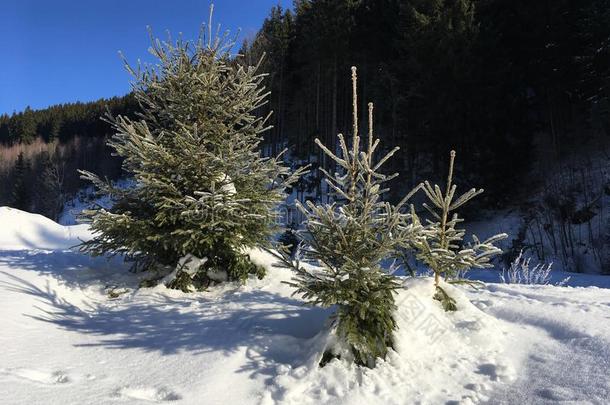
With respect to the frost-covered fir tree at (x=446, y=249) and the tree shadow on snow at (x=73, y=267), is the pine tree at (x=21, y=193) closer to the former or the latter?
the tree shadow on snow at (x=73, y=267)

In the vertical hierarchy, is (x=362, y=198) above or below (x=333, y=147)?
below

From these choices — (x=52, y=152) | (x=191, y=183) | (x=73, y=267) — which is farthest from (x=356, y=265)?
(x=52, y=152)

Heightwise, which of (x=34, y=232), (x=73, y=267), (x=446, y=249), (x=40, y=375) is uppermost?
(x=34, y=232)

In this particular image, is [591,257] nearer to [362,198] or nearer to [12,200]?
[362,198]

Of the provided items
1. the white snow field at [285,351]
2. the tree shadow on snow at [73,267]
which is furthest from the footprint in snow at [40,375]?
the tree shadow on snow at [73,267]

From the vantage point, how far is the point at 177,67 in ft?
22.6

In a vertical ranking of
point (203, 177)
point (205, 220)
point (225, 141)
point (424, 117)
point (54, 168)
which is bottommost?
point (205, 220)

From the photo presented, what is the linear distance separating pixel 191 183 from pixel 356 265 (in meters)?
3.47

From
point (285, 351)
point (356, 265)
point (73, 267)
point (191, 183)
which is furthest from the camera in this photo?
point (73, 267)

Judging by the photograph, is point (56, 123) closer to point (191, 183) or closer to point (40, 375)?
point (191, 183)

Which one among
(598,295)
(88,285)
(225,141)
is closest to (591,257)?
(598,295)

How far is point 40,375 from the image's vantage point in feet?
11.2

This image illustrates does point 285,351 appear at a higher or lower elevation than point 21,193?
lower

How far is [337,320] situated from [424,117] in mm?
16532
